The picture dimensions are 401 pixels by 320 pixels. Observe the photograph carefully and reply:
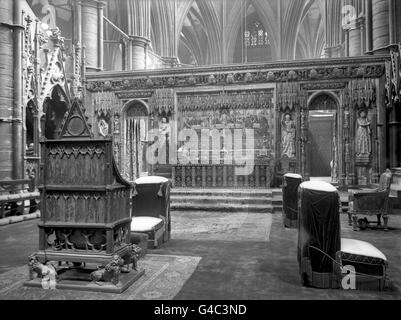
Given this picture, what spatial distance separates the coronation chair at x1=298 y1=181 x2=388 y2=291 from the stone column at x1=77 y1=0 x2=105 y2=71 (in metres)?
12.7

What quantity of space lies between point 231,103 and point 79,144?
31.0 ft

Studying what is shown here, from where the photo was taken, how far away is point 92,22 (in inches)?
589

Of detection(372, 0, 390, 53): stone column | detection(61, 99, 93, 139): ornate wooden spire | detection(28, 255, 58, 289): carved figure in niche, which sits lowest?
detection(28, 255, 58, 289): carved figure in niche

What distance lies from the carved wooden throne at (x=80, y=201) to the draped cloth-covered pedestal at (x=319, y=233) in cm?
183

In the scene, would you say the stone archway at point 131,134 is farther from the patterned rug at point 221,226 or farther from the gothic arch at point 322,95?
the gothic arch at point 322,95

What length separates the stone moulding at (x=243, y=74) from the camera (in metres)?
12.0

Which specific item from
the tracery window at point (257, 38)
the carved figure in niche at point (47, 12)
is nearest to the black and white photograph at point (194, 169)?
the carved figure in niche at point (47, 12)

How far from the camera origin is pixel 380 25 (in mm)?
12070

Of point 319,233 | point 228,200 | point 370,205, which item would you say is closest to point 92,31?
point 228,200

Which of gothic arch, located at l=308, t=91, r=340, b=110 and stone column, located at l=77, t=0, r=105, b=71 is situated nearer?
gothic arch, located at l=308, t=91, r=340, b=110

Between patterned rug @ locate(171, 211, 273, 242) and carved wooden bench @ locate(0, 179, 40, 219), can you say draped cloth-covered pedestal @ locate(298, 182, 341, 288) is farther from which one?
carved wooden bench @ locate(0, 179, 40, 219)

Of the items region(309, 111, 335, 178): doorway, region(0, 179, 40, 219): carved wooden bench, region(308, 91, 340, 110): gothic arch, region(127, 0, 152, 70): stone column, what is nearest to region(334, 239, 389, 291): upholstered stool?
region(0, 179, 40, 219): carved wooden bench

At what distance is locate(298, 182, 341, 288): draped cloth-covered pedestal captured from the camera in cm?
380

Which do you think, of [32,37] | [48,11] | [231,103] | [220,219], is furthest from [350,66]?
[48,11]
